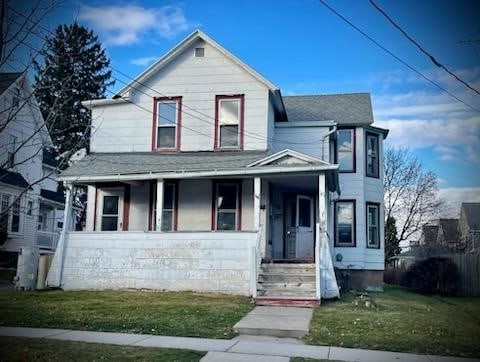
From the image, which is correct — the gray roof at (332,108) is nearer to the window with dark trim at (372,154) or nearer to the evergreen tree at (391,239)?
the window with dark trim at (372,154)

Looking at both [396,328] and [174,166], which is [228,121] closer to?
[174,166]

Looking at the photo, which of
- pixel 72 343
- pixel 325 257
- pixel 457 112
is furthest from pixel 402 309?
pixel 72 343

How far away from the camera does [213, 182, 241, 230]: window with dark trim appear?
17109mm

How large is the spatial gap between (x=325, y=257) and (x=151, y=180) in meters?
6.60

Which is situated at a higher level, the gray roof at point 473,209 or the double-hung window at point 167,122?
the double-hung window at point 167,122

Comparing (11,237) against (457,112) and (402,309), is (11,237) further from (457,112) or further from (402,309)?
(457,112)

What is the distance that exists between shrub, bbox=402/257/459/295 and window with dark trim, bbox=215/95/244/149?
9241mm

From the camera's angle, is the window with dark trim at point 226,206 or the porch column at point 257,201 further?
the window with dark trim at point 226,206

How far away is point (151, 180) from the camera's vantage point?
1750 centimetres

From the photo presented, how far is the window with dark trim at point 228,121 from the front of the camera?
17766mm

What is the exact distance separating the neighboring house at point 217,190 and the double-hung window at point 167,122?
36 mm

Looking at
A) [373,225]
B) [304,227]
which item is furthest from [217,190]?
[373,225]

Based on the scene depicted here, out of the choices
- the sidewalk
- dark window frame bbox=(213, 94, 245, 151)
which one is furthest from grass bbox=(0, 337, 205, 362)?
dark window frame bbox=(213, 94, 245, 151)

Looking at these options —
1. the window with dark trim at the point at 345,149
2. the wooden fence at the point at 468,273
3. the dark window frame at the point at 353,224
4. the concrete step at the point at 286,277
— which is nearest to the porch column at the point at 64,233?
the concrete step at the point at 286,277
